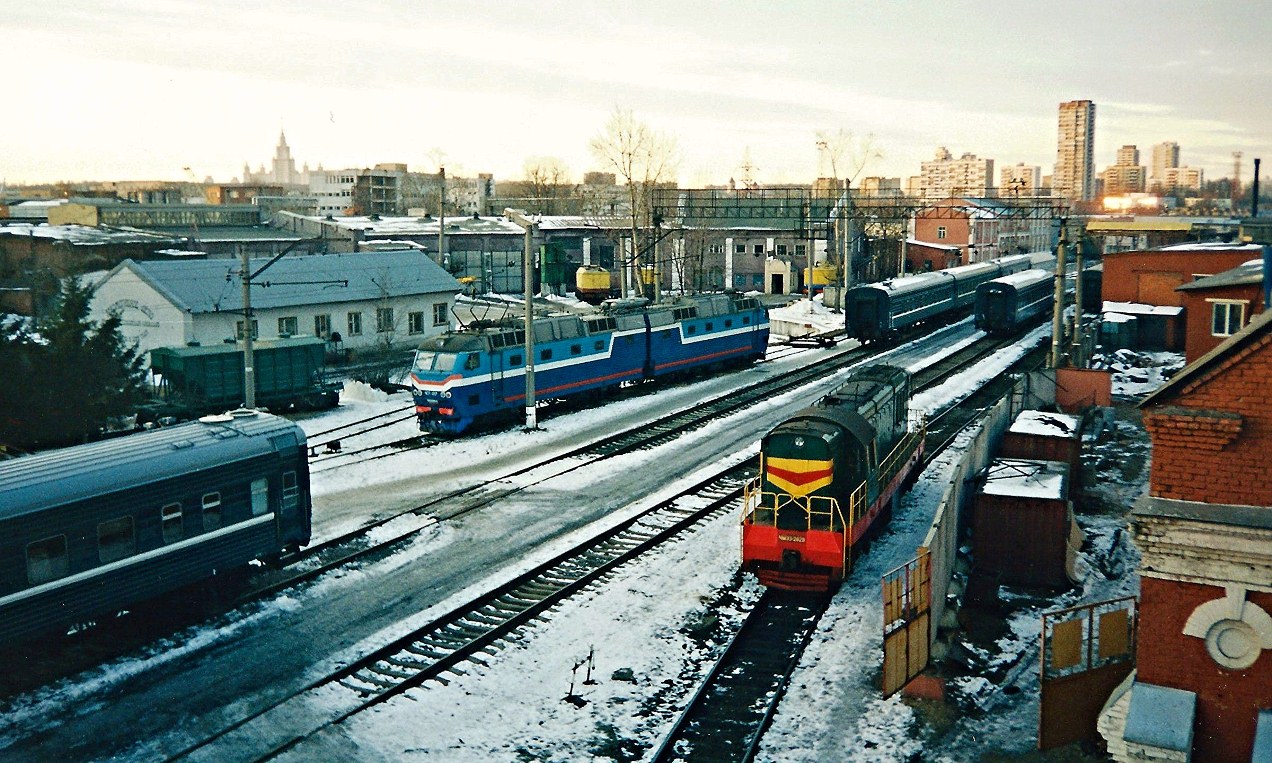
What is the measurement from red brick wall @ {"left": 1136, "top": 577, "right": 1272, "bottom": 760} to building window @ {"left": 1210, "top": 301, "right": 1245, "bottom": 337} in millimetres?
26638

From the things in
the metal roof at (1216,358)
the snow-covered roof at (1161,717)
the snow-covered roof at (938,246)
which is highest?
the snow-covered roof at (938,246)

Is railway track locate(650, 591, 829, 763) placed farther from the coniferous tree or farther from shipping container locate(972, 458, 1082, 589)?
the coniferous tree

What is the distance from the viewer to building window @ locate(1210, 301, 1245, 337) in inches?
1357

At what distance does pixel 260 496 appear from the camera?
747 inches

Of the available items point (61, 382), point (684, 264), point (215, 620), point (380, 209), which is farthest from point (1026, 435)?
point (380, 209)

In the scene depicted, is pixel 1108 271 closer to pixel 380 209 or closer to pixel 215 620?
pixel 215 620

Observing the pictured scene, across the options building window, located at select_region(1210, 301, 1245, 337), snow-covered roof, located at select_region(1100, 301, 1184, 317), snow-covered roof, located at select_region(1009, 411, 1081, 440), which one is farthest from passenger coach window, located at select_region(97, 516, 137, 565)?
snow-covered roof, located at select_region(1100, 301, 1184, 317)

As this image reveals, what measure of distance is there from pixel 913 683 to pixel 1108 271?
1869 inches

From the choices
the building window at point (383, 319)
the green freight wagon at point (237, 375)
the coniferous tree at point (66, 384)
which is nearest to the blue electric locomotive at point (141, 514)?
the coniferous tree at point (66, 384)

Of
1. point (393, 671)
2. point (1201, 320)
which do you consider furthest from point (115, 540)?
point (1201, 320)

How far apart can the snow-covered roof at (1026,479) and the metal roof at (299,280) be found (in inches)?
1084

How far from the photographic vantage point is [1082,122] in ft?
286

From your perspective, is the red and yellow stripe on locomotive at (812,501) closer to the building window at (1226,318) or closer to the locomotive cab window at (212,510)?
the locomotive cab window at (212,510)

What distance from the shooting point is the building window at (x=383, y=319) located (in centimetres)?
4847
